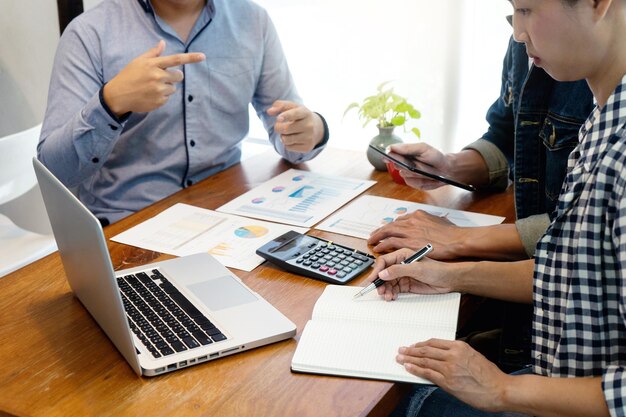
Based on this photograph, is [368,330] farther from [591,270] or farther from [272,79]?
[272,79]

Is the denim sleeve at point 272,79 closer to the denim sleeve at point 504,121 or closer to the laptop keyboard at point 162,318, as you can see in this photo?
the denim sleeve at point 504,121

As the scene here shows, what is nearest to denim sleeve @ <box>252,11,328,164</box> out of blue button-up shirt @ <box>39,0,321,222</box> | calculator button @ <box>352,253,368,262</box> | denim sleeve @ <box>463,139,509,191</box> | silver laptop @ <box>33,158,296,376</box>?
blue button-up shirt @ <box>39,0,321,222</box>

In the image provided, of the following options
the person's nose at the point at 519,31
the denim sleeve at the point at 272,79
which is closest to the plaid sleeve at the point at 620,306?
the person's nose at the point at 519,31

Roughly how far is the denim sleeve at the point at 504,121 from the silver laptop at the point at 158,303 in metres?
0.81

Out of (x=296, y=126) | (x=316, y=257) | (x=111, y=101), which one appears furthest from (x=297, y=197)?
(x=111, y=101)

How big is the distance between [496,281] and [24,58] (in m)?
2.04

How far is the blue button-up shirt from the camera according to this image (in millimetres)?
1608

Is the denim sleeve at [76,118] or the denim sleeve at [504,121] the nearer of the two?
the denim sleeve at [76,118]

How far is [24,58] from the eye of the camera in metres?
2.60

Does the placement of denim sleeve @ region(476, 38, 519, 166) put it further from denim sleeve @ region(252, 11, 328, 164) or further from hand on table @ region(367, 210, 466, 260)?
denim sleeve @ region(252, 11, 328, 164)

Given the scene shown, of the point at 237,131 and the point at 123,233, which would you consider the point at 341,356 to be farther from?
the point at 237,131

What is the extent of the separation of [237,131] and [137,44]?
0.35m

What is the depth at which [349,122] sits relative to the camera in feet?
8.55

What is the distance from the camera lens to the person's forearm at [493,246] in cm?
135
